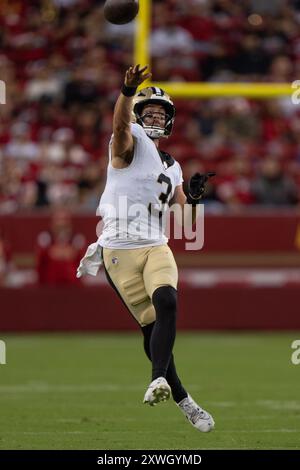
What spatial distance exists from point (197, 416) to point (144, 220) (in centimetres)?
101

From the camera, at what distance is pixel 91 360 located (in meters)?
10.0

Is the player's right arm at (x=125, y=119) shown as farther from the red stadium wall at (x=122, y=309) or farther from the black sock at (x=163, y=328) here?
the red stadium wall at (x=122, y=309)

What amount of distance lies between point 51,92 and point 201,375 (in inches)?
243

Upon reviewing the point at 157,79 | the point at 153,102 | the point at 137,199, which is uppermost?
the point at 157,79

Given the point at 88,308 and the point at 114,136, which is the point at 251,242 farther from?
the point at 114,136

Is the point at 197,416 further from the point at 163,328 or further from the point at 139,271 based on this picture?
the point at 139,271

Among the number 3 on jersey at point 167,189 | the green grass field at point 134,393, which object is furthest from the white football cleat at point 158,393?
the number 3 on jersey at point 167,189

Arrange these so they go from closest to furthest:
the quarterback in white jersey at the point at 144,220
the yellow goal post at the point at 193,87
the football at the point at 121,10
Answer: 1. the quarterback in white jersey at the point at 144,220
2. the football at the point at 121,10
3. the yellow goal post at the point at 193,87

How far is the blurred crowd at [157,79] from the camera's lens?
13.1 m

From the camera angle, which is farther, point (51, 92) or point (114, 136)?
point (51, 92)

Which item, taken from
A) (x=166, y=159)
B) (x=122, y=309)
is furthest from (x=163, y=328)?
(x=122, y=309)

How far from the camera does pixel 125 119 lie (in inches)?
219
